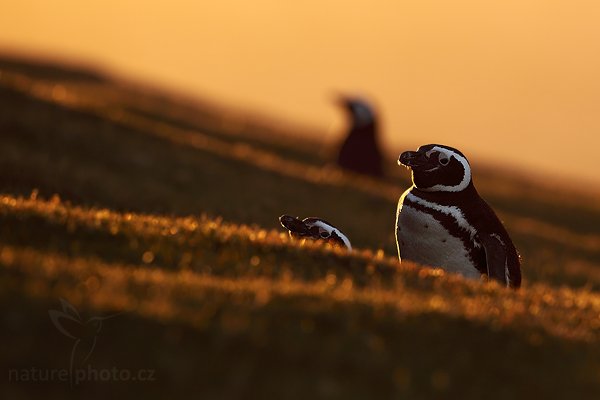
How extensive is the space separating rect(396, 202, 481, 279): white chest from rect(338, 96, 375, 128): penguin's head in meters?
22.5

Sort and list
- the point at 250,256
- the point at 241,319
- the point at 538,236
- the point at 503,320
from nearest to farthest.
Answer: the point at 241,319 → the point at 503,320 → the point at 250,256 → the point at 538,236

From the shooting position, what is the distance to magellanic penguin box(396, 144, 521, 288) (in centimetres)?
1436

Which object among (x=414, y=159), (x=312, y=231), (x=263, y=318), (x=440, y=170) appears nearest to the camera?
(x=263, y=318)

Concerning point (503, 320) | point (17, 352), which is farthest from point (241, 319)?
point (503, 320)

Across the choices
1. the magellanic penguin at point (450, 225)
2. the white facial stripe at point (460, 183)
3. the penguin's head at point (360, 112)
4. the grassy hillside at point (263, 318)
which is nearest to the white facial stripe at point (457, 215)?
the magellanic penguin at point (450, 225)

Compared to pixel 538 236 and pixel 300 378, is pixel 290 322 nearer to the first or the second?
pixel 300 378

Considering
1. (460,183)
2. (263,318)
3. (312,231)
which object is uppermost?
(460,183)

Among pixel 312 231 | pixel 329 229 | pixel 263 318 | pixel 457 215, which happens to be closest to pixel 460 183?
pixel 457 215

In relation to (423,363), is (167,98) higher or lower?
higher

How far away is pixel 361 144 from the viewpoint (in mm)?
37094

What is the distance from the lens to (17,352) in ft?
28.7

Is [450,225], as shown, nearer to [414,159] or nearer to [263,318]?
[414,159]

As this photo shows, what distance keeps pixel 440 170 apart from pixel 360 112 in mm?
22633

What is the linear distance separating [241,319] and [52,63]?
53741 millimetres
